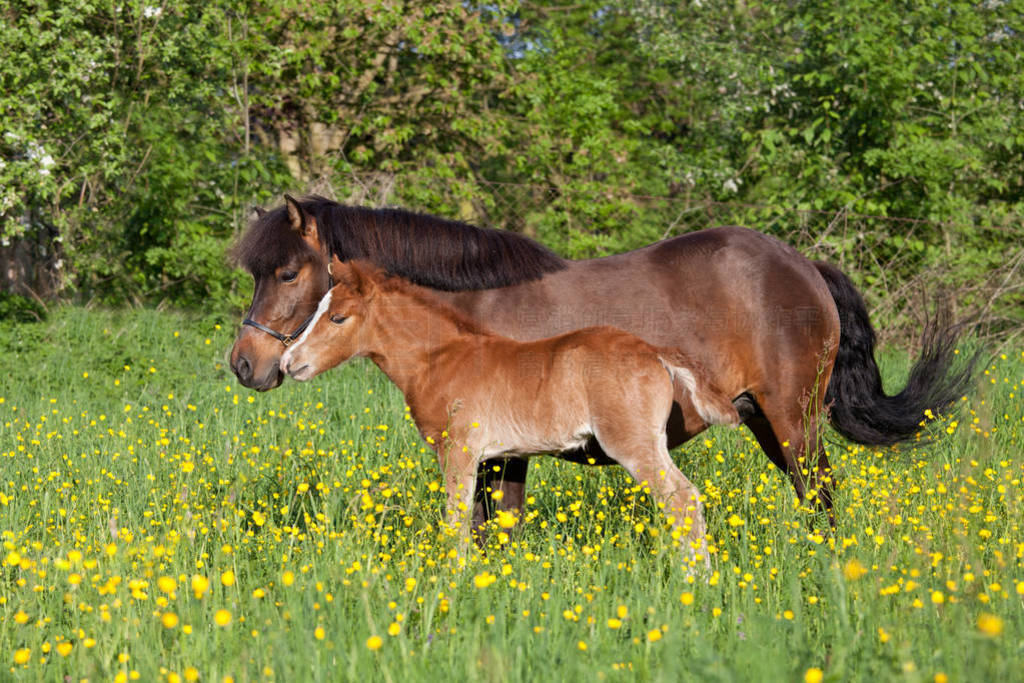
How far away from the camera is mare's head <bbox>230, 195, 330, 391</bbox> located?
16.8ft

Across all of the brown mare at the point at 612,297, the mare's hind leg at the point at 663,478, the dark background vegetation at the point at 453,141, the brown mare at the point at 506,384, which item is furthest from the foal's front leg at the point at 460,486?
the dark background vegetation at the point at 453,141

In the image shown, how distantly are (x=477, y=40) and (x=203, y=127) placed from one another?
3.23 meters

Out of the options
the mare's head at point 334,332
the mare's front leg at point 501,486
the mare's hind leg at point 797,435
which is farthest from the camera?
the mare's hind leg at point 797,435

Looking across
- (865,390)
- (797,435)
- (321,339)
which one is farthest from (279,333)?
(865,390)

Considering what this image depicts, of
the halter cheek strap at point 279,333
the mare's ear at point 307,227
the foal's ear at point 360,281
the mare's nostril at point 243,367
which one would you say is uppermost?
the mare's ear at point 307,227

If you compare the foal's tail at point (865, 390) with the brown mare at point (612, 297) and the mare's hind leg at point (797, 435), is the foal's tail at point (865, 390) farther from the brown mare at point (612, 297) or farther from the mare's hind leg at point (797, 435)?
the mare's hind leg at point (797, 435)

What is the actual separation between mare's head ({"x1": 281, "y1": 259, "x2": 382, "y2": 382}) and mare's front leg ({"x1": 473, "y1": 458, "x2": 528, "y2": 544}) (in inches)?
31.2

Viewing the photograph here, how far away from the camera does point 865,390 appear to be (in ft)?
20.0

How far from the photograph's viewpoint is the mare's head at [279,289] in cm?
513

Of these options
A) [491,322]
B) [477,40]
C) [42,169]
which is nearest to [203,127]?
[42,169]

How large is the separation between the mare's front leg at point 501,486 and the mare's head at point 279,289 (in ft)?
3.44

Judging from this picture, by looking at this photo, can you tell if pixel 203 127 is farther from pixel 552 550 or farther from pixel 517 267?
pixel 552 550

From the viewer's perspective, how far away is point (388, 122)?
1305cm

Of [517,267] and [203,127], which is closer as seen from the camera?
[517,267]
